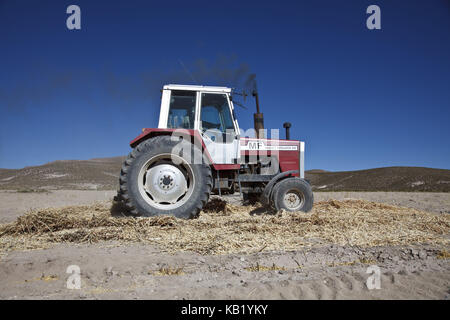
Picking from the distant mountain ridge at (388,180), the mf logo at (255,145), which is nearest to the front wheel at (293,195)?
the mf logo at (255,145)

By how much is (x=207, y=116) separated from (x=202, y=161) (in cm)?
113

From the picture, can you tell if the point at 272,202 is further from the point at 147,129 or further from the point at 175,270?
the point at 175,270

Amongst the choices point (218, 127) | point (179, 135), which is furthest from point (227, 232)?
point (218, 127)

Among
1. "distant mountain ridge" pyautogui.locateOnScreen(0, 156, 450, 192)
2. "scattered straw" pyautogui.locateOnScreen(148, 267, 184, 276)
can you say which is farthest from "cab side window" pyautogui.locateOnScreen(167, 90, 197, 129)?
"distant mountain ridge" pyautogui.locateOnScreen(0, 156, 450, 192)

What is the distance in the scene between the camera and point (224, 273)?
2422 mm

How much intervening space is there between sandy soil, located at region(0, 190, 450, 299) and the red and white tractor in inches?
63.0

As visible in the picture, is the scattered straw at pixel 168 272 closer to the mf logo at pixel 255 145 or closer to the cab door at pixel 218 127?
the cab door at pixel 218 127

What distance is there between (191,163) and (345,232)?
2.57m

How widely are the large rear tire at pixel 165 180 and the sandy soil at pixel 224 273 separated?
142cm

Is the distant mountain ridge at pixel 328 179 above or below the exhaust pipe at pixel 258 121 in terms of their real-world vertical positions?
below

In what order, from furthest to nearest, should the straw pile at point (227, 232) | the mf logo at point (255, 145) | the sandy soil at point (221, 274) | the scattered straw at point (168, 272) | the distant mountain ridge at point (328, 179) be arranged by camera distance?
the distant mountain ridge at point (328, 179) < the mf logo at point (255, 145) < the straw pile at point (227, 232) < the scattered straw at point (168, 272) < the sandy soil at point (221, 274)

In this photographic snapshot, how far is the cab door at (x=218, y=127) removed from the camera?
5363 mm

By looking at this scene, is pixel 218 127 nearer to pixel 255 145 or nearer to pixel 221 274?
pixel 255 145
